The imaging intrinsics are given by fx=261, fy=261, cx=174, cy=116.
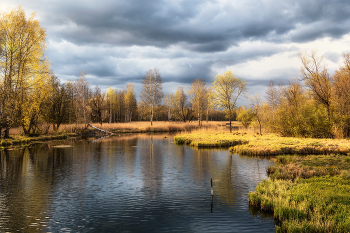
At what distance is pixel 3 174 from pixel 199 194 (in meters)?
13.1

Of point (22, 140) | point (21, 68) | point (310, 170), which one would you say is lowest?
point (310, 170)

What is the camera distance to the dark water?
30.6 feet

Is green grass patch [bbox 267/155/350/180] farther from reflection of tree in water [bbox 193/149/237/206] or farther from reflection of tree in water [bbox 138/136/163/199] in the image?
reflection of tree in water [bbox 138/136/163/199]

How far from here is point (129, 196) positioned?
41.2 ft

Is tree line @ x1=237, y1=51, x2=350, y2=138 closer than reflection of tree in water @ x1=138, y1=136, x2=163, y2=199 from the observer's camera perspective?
No

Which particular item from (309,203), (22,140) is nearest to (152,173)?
(309,203)

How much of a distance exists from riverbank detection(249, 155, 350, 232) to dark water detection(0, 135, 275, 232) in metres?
0.70

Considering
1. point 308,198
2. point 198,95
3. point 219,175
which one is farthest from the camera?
point 198,95

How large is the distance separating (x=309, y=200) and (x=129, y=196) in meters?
7.76

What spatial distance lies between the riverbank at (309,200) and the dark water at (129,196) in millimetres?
695

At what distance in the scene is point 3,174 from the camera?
17.0 m

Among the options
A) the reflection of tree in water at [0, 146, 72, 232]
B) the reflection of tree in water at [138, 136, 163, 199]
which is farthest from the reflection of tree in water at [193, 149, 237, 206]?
the reflection of tree in water at [0, 146, 72, 232]

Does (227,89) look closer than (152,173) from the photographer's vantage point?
No

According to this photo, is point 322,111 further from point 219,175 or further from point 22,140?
point 22,140
